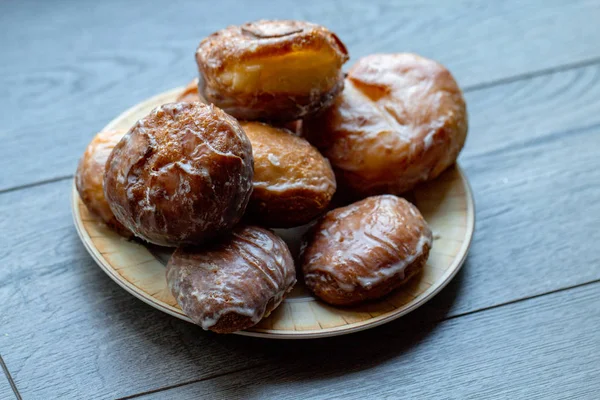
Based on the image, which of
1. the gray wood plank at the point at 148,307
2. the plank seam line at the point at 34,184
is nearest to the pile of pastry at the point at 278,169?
the gray wood plank at the point at 148,307

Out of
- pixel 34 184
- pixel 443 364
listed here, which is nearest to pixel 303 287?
pixel 443 364

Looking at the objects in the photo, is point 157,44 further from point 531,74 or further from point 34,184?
point 531,74

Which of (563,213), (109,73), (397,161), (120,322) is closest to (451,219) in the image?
(397,161)

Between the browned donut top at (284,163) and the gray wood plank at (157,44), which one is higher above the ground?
the browned donut top at (284,163)

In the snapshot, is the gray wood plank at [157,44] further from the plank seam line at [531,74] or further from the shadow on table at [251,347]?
the shadow on table at [251,347]

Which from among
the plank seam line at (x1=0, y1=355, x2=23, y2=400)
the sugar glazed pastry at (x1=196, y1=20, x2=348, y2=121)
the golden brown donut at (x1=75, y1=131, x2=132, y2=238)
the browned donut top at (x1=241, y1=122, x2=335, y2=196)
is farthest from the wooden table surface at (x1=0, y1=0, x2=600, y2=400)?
the sugar glazed pastry at (x1=196, y1=20, x2=348, y2=121)

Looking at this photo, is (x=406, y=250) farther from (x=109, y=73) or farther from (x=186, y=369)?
(x=109, y=73)
